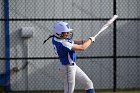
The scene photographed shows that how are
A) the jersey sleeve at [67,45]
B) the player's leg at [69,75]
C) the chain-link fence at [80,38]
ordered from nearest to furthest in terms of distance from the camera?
the jersey sleeve at [67,45] < the player's leg at [69,75] < the chain-link fence at [80,38]

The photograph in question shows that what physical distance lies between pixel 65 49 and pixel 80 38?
9.49ft

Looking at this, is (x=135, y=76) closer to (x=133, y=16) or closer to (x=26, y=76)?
(x=133, y=16)

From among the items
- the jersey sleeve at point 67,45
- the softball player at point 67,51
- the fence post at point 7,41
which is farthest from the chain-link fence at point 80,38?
the jersey sleeve at point 67,45

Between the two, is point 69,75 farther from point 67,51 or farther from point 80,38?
point 80,38

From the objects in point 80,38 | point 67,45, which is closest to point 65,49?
point 67,45

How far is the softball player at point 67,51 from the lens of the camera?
619 cm

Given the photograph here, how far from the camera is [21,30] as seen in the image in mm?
8883

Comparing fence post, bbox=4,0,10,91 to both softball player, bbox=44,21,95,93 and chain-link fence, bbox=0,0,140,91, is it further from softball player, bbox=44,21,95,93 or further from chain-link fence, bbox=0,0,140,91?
softball player, bbox=44,21,95,93

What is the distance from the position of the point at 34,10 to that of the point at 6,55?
1119 millimetres

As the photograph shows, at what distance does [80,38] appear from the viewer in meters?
9.05

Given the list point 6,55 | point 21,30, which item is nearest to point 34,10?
point 21,30

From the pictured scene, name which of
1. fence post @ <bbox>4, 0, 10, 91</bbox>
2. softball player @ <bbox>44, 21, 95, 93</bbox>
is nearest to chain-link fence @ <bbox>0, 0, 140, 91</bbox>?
fence post @ <bbox>4, 0, 10, 91</bbox>

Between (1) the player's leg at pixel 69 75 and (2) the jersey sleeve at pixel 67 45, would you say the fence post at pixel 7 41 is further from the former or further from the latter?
(2) the jersey sleeve at pixel 67 45

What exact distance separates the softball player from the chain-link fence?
235cm
